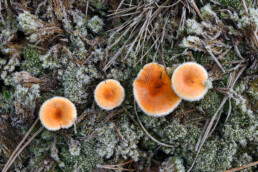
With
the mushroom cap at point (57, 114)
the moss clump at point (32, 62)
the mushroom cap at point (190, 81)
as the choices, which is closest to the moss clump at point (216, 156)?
the mushroom cap at point (190, 81)

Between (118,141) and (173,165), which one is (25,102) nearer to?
(118,141)

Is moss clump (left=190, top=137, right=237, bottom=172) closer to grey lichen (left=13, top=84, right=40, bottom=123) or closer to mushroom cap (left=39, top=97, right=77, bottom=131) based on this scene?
mushroom cap (left=39, top=97, right=77, bottom=131)

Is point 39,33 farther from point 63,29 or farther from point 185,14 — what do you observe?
point 185,14

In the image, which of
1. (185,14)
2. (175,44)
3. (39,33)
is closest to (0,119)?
(39,33)

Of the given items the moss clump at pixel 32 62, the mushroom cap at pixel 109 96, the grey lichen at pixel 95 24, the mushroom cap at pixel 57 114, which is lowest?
the mushroom cap at pixel 57 114

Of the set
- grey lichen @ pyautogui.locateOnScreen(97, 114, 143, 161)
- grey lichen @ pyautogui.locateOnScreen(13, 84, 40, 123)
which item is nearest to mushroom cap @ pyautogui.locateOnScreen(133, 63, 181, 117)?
grey lichen @ pyautogui.locateOnScreen(97, 114, 143, 161)

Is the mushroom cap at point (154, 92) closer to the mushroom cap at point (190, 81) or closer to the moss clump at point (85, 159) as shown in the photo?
the mushroom cap at point (190, 81)
